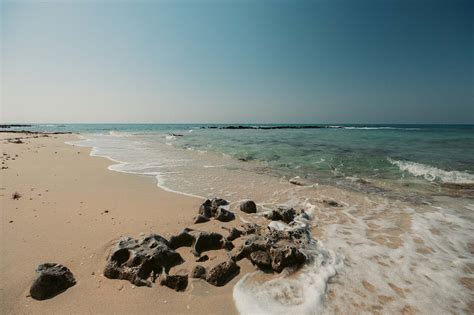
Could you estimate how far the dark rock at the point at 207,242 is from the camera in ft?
15.5

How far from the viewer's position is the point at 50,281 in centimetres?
351

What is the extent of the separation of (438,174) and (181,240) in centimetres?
1364

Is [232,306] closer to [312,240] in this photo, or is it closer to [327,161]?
[312,240]

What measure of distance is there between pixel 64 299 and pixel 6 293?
87 cm

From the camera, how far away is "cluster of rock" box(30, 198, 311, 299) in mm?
3693

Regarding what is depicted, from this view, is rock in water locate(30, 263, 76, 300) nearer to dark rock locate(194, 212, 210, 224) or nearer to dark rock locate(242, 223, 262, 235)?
dark rock locate(194, 212, 210, 224)

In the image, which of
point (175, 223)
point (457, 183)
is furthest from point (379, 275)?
point (457, 183)

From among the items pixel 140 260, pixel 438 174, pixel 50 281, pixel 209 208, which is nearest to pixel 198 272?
pixel 140 260

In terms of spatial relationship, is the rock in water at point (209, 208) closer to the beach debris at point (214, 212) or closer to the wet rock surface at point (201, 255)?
the beach debris at point (214, 212)

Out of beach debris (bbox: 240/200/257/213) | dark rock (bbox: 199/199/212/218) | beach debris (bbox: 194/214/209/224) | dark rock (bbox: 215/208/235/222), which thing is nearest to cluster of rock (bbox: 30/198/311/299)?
dark rock (bbox: 215/208/235/222)

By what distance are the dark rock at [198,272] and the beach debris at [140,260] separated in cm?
44

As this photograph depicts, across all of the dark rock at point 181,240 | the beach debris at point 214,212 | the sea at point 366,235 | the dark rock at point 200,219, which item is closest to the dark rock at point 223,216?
the beach debris at point 214,212

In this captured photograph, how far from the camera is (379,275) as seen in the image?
421 centimetres

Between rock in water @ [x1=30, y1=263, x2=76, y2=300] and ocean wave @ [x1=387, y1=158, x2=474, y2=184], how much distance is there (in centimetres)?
1425
